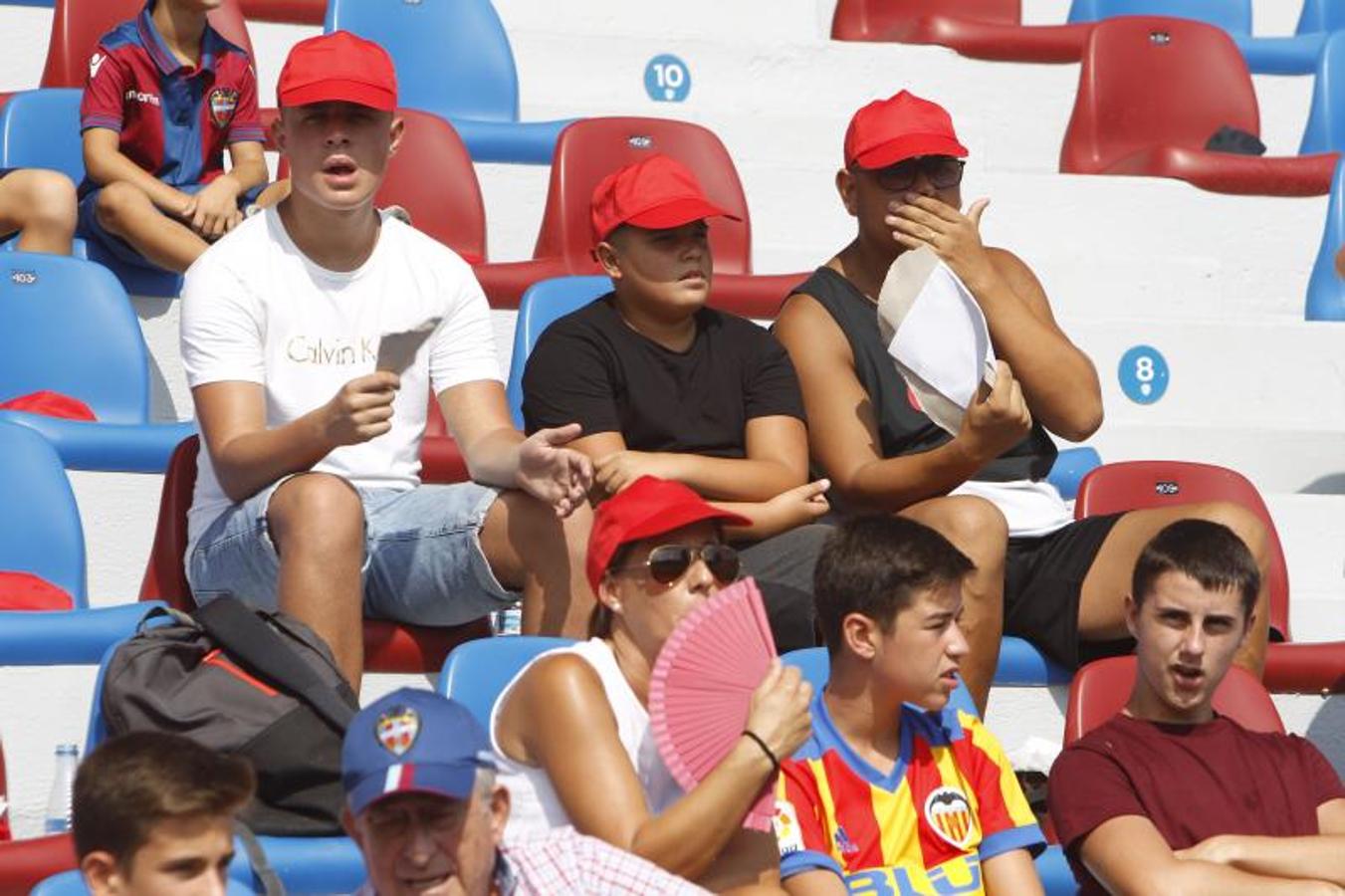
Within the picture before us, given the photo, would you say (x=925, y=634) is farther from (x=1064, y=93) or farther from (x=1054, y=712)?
(x=1064, y=93)

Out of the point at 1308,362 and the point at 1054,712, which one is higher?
the point at 1308,362

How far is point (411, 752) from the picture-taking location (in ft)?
9.11

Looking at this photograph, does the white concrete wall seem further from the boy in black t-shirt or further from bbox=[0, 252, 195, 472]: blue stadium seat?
the boy in black t-shirt

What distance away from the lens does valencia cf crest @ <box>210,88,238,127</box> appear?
18.7ft

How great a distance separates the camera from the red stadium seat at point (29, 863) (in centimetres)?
326

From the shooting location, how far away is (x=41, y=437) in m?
4.48

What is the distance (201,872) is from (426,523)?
4.98 feet

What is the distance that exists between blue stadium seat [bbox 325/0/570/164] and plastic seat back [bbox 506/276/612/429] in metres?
1.56

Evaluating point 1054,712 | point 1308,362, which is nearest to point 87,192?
point 1054,712

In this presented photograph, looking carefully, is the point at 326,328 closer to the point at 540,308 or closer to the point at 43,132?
the point at 540,308

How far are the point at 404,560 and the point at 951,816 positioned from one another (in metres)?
1.05

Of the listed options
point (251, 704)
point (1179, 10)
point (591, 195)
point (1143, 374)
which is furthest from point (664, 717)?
point (1179, 10)

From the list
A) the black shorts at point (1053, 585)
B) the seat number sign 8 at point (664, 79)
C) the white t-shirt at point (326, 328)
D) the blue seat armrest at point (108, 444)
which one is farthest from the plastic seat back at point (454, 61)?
the black shorts at point (1053, 585)

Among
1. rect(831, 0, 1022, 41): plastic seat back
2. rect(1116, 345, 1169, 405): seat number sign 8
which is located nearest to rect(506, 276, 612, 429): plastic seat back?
rect(1116, 345, 1169, 405): seat number sign 8
